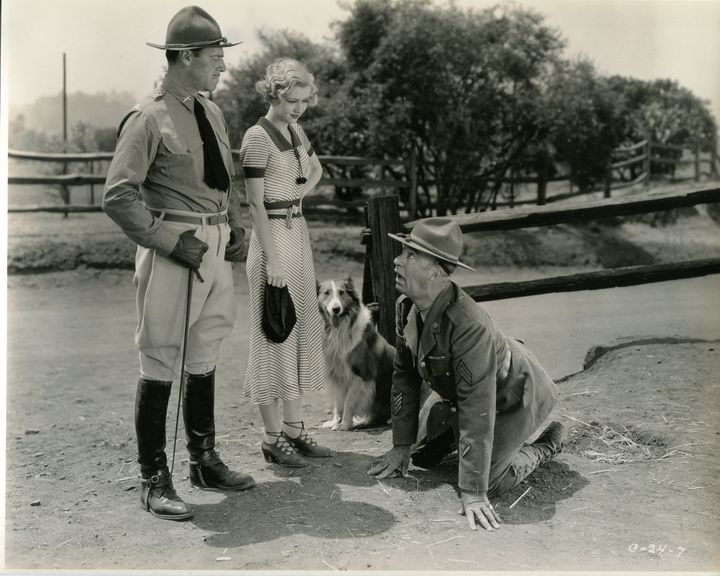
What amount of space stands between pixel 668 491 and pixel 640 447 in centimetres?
65

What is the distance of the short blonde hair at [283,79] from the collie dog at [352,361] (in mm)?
1834

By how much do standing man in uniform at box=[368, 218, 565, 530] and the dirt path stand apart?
0.56 ft

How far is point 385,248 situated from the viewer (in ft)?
19.3

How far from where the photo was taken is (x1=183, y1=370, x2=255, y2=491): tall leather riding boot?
170 inches

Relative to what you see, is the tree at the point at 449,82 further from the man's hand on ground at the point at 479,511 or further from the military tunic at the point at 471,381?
the man's hand on ground at the point at 479,511

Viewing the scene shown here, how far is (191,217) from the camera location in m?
4.05

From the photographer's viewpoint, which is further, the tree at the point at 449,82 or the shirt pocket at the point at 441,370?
the tree at the point at 449,82

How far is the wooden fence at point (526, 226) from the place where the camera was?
587cm

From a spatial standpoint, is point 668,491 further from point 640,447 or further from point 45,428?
point 45,428

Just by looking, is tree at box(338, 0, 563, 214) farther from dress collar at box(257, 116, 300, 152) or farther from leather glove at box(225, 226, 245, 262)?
leather glove at box(225, 226, 245, 262)

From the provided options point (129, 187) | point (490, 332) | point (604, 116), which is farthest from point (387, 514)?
point (604, 116)

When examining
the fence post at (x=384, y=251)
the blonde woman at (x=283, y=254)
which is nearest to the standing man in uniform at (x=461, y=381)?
the blonde woman at (x=283, y=254)

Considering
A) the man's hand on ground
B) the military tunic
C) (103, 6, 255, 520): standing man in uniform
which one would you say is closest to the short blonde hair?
(103, 6, 255, 520): standing man in uniform

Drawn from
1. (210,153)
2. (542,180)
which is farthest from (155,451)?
(542,180)
